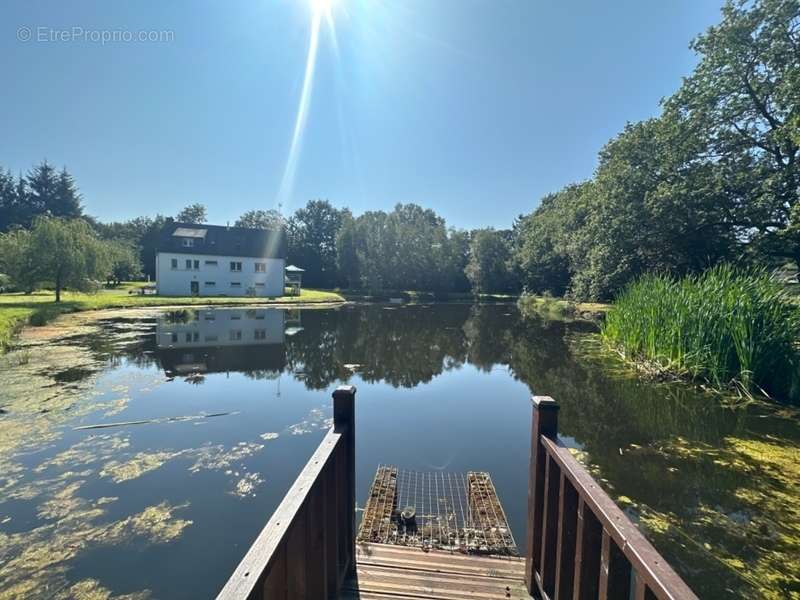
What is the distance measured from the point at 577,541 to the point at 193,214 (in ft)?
217

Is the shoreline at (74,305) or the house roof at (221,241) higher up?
the house roof at (221,241)

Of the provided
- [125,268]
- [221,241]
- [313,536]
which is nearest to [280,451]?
[313,536]

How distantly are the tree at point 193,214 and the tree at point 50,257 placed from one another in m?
39.8

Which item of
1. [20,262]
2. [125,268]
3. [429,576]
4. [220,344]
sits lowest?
[220,344]

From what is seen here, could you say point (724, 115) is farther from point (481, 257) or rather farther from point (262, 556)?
point (481, 257)

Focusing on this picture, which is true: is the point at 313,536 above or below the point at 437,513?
above

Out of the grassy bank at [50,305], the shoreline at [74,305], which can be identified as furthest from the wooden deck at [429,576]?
the grassy bank at [50,305]

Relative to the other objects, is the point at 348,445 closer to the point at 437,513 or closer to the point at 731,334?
the point at 437,513

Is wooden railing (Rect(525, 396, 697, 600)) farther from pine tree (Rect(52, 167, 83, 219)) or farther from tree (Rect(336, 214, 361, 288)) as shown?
pine tree (Rect(52, 167, 83, 219))

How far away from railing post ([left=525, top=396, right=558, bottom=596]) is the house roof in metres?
35.0

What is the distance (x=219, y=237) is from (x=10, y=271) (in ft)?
54.2

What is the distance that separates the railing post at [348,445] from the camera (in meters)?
2.38

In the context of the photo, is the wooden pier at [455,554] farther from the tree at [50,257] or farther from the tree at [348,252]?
the tree at [348,252]

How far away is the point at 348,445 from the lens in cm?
248
